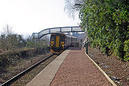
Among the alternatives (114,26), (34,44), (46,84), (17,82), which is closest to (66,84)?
(46,84)

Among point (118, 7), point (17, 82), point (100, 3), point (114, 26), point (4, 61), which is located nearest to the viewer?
point (17, 82)

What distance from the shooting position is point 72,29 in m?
49.3

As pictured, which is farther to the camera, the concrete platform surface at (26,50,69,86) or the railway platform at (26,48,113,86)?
the concrete platform surface at (26,50,69,86)

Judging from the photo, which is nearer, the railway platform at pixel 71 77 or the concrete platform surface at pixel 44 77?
the railway platform at pixel 71 77

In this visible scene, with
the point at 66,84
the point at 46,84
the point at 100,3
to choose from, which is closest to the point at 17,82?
the point at 46,84

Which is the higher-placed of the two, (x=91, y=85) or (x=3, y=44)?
(x=3, y=44)

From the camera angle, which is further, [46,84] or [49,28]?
[49,28]

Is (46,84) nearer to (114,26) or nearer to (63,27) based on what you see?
(114,26)

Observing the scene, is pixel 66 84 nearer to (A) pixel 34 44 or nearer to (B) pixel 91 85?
(B) pixel 91 85

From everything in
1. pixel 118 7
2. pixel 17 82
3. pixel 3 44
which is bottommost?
pixel 17 82

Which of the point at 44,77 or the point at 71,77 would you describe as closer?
the point at 71,77

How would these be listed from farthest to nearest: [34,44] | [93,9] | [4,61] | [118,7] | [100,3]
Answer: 1. [34,44]
2. [4,61]
3. [93,9]
4. [100,3]
5. [118,7]

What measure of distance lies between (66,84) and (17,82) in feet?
9.90

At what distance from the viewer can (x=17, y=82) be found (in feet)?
33.2
